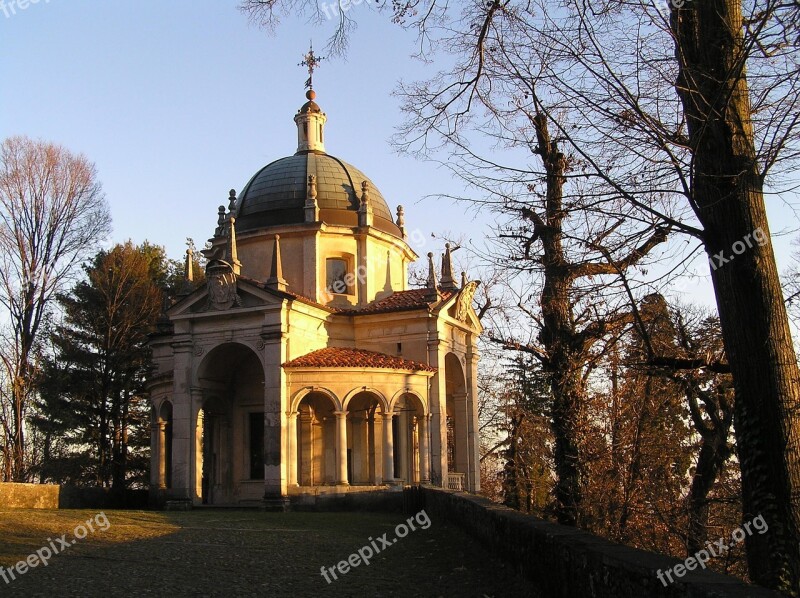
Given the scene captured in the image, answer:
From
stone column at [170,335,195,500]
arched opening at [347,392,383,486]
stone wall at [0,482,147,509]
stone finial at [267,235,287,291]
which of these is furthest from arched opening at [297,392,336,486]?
stone wall at [0,482,147,509]

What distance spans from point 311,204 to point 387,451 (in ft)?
34.2

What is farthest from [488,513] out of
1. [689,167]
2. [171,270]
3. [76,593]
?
[171,270]

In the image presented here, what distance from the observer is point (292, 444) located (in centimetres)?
2683

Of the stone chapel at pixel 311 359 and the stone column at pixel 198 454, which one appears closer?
the stone chapel at pixel 311 359

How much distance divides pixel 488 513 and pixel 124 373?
115 feet

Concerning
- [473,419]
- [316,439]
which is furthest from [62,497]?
[473,419]

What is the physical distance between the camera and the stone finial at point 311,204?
31.4 meters

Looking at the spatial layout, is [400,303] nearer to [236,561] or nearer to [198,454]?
[198,454]

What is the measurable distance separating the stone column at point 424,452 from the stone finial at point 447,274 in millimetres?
5885

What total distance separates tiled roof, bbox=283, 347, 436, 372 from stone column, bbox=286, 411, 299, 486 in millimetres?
1733

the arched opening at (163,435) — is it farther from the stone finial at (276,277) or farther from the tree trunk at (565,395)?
the tree trunk at (565,395)

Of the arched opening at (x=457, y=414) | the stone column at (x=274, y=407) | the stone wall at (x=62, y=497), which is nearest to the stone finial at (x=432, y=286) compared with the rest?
the arched opening at (x=457, y=414)

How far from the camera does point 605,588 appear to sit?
19.1 ft

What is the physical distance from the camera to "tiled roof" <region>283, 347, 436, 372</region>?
88.4 feet
